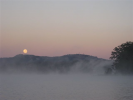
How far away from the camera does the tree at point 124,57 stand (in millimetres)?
84875

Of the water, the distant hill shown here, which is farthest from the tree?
the distant hill

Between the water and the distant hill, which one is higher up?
the distant hill

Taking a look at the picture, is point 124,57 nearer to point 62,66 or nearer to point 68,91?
point 68,91

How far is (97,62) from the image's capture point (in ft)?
575

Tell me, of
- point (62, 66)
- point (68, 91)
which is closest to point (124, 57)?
point (68, 91)

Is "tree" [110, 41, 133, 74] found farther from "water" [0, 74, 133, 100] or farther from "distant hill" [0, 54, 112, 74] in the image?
"distant hill" [0, 54, 112, 74]

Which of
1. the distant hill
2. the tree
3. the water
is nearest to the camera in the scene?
the water

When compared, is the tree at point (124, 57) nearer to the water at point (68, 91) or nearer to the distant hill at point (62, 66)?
the water at point (68, 91)

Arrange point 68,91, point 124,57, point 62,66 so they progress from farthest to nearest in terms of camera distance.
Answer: point 62,66 < point 124,57 < point 68,91

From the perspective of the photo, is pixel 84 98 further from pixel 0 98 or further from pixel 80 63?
pixel 80 63

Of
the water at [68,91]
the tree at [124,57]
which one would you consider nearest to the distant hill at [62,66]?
the tree at [124,57]

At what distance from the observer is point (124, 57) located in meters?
85.0

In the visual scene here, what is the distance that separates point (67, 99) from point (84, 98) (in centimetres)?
234

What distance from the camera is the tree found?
84.9 m
